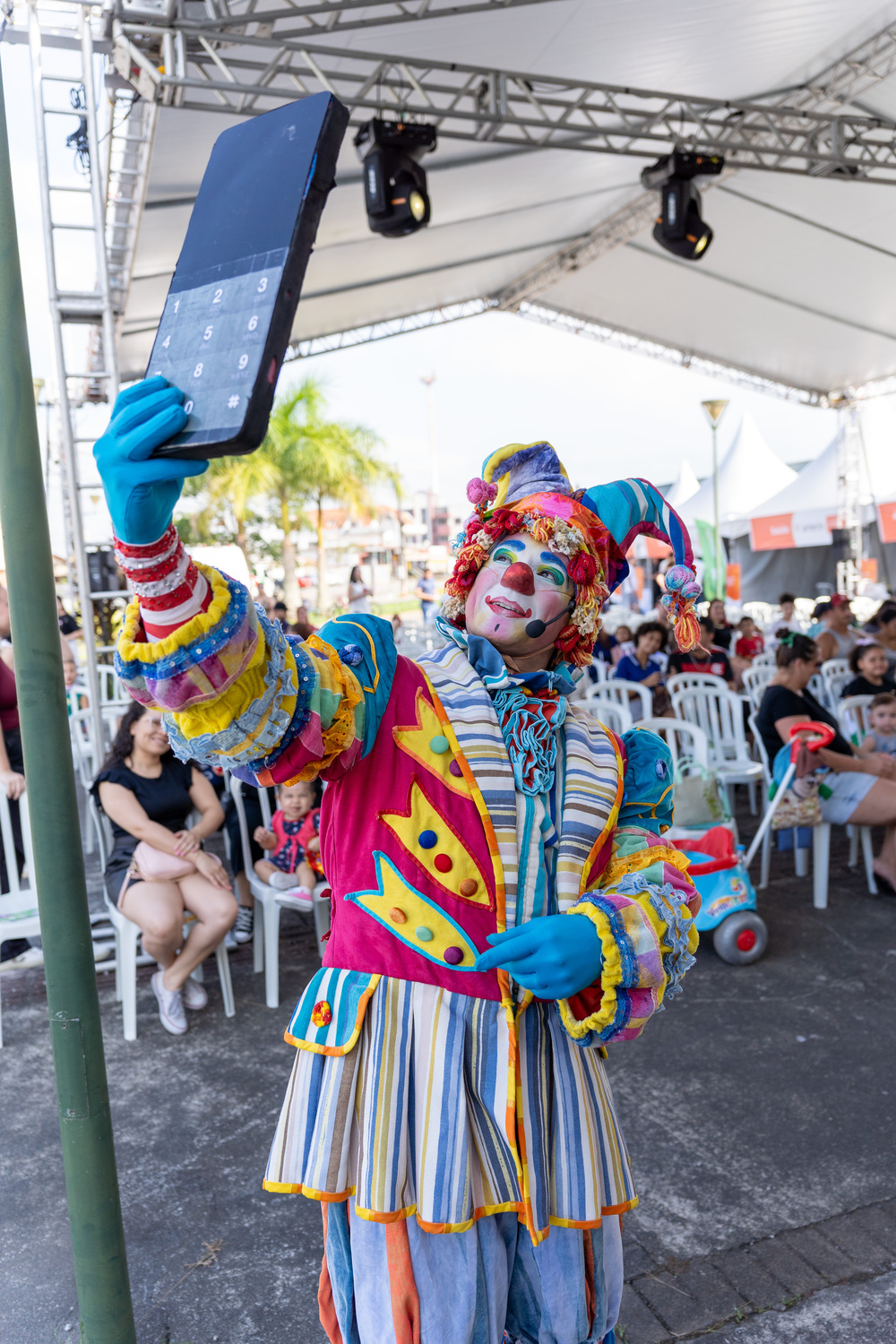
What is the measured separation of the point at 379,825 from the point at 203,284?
0.61 metres

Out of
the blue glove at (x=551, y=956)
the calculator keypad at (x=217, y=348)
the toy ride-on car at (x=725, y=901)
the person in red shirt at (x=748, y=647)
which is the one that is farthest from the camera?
the person in red shirt at (x=748, y=647)

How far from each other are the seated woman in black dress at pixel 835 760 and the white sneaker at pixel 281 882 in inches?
90.2

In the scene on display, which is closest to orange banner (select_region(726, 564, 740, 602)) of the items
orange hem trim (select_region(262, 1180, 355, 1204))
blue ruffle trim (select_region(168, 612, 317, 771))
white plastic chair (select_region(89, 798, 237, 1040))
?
white plastic chair (select_region(89, 798, 237, 1040))

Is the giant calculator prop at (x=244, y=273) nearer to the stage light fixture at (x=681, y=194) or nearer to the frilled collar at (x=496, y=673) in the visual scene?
the frilled collar at (x=496, y=673)

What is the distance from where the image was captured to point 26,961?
3.77 metres

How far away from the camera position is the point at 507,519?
1278 mm

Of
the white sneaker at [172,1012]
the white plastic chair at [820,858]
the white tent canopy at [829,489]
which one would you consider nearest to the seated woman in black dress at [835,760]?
the white plastic chair at [820,858]

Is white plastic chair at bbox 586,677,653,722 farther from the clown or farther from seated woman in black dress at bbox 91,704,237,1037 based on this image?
the clown

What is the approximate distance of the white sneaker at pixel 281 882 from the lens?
3.54m

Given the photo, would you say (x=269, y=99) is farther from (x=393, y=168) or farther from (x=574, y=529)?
(x=574, y=529)

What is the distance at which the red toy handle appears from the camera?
411cm

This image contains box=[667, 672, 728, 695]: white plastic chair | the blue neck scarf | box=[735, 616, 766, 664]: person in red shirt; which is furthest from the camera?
box=[735, 616, 766, 664]: person in red shirt

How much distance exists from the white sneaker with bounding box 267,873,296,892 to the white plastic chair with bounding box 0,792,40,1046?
80 centimetres

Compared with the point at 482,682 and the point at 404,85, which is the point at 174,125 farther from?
the point at 482,682
